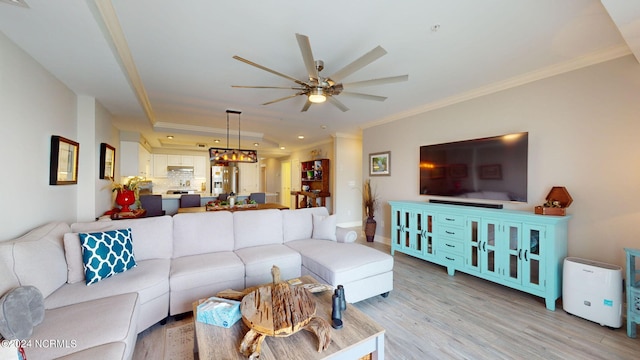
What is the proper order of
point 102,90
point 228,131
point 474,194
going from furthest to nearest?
1. point 228,131
2. point 474,194
3. point 102,90

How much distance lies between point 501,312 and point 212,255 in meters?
3.01

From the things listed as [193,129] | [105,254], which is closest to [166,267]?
[105,254]

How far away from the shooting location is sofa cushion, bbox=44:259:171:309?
164 cm

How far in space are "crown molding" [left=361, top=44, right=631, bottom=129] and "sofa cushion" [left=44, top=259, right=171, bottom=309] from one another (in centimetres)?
410

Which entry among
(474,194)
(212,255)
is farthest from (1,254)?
(474,194)

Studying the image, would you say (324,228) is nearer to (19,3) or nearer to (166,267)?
(166,267)

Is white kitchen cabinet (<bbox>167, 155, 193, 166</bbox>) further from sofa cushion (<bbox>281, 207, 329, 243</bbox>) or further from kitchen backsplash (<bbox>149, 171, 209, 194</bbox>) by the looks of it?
sofa cushion (<bbox>281, 207, 329, 243</bbox>)

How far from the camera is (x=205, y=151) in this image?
8.19m

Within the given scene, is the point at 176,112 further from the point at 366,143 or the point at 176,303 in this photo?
the point at 366,143

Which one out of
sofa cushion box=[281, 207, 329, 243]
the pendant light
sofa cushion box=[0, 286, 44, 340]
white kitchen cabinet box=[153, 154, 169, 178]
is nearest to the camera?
sofa cushion box=[0, 286, 44, 340]

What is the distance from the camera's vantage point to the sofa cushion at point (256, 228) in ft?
9.55

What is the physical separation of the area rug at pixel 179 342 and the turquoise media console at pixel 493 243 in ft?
10.2

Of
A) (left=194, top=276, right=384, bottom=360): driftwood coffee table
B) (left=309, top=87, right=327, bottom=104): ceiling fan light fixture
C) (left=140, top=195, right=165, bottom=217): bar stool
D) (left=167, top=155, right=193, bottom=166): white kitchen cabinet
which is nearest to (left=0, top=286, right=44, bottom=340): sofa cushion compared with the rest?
(left=194, top=276, right=384, bottom=360): driftwood coffee table

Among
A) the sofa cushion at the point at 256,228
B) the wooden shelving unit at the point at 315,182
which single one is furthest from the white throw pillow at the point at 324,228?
the wooden shelving unit at the point at 315,182
